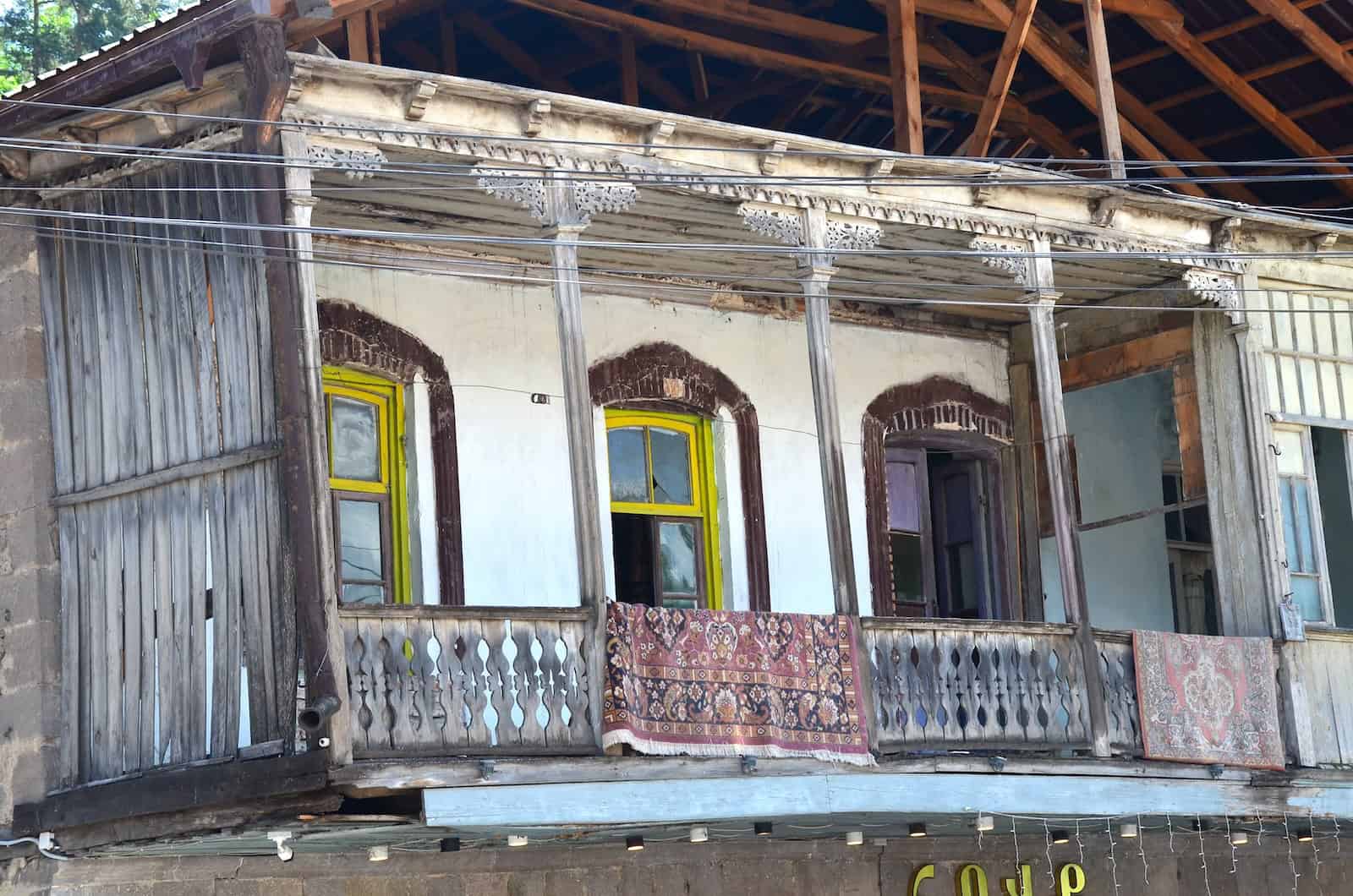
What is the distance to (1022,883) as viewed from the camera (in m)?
15.9

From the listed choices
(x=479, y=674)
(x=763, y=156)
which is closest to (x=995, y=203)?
(x=763, y=156)

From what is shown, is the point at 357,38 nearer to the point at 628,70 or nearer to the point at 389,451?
the point at 628,70

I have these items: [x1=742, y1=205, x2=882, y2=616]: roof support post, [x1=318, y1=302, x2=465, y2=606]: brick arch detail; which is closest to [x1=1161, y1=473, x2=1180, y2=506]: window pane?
[x1=742, y1=205, x2=882, y2=616]: roof support post

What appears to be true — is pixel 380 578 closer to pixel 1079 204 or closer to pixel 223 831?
pixel 223 831

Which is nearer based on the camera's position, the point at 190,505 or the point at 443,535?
Answer: the point at 190,505

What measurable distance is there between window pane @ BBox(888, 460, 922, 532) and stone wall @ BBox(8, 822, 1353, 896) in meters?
2.80

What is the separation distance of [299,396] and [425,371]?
3.09m

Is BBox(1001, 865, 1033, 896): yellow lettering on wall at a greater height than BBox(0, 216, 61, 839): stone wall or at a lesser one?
lesser

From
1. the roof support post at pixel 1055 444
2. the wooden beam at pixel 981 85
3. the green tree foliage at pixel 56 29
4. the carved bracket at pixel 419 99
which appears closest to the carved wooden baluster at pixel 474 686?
the carved bracket at pixel 419 99

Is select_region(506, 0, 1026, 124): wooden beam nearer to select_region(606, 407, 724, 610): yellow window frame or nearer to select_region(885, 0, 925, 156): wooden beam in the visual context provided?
select_region(885, 0, 925, 156): wooden beam

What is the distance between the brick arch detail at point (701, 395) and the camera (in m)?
15.3

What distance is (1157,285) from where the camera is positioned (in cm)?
1644

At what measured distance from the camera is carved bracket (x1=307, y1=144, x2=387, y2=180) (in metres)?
11.6

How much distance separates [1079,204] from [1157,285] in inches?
62.6
